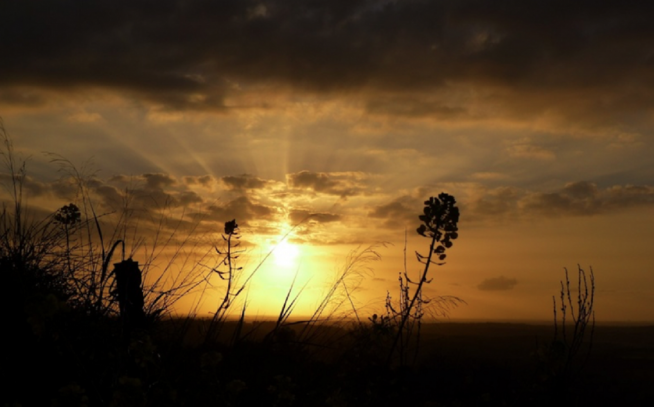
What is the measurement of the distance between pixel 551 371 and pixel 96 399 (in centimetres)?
333

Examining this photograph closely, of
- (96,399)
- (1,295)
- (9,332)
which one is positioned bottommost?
(96,399)

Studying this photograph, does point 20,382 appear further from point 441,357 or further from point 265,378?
point 441,357

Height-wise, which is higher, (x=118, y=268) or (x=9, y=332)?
(x=118, y=268)

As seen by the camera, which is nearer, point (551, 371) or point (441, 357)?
point (551, 371)

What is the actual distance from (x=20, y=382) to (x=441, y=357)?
6.34 metres

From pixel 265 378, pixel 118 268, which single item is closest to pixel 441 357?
pixel 265 378

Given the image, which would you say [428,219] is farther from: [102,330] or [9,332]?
[9,332]

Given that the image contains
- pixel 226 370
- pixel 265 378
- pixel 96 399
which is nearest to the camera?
pixel 96 399

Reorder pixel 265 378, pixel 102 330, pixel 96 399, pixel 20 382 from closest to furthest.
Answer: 1. pixel 96 399
2. pixel 20 382
3. pixel 102 330
4. pixel 265 378

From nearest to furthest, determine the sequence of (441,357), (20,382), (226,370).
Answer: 1. (20,382)
2. (226,370)
3. (441,357)

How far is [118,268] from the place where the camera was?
20.7 feet

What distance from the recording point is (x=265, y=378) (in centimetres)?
616

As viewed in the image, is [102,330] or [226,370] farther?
[226,370]

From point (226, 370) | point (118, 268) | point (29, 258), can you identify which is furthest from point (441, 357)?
point (29, 258)
